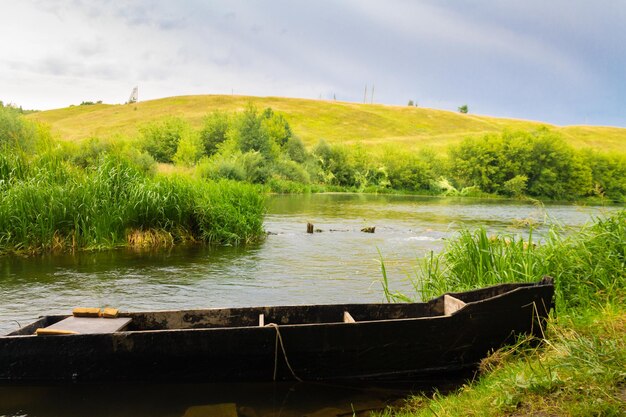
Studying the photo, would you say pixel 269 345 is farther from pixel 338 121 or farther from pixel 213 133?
pixel 338 121

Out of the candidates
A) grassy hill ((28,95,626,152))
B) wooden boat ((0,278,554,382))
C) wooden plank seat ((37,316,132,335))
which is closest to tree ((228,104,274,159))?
grassy hill ((28,95,626,152))

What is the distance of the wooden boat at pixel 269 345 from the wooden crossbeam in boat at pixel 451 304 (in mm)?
31

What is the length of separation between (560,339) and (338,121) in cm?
10713

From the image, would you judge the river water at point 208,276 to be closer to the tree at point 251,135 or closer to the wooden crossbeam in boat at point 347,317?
the wooden crossbeam in boat at point 347,317

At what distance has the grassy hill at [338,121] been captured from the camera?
95.5 meters

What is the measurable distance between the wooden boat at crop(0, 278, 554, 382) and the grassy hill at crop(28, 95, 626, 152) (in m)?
83.7

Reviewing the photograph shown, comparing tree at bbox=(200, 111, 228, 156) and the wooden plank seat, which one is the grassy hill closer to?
tree at bbox=(200, 111, 228, 156)

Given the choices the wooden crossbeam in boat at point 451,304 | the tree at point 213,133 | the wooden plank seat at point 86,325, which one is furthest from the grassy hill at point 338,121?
the wooden crossbeam in boat at point 451,304

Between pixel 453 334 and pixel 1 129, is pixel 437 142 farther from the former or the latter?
pixel 453 334

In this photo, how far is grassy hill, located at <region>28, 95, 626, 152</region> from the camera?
9550 cm

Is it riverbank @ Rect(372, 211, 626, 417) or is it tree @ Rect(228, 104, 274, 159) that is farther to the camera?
tree @ Rect(228, 104, 274, 159)

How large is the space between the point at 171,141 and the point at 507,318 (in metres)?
52.8

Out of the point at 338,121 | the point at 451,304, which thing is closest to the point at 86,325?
the point at 451,304

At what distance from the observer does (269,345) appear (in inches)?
249
